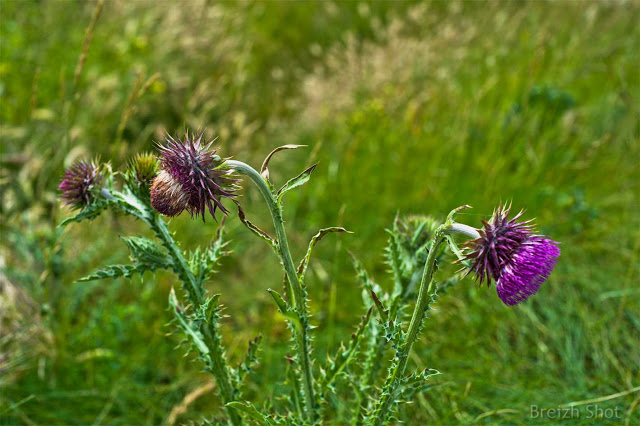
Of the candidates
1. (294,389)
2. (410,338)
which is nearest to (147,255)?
(294,389)

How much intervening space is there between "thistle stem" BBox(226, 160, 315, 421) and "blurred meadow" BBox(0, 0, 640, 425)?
705 millimetres

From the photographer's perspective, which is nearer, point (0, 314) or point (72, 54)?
point (0, 314)

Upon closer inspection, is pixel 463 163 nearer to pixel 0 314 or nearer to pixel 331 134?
pixel 331 134

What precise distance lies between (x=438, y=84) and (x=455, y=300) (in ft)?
8.28

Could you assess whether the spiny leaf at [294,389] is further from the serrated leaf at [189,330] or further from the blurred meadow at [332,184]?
the blurred meadow at [332,184]

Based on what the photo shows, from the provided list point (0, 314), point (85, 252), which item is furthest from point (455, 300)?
point (0, 314)

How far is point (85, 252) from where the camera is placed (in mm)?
2920

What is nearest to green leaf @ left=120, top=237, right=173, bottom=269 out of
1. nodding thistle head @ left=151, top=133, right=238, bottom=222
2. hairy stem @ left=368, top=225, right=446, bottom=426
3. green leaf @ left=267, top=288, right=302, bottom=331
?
nodding thistle head @ left=151, top=133, right=238, bottom=222

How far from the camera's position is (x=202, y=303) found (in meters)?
1.42

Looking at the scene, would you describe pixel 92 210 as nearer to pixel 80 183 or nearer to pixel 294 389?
pixel 80 183

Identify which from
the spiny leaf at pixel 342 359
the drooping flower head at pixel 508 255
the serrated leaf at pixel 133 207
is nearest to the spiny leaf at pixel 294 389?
the spiny leaf at pixel 342 359

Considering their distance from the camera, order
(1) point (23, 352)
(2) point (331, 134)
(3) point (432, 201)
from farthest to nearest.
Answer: (2) point (331, 134) < (3) point (432, 201) < (1) point (23, 352)

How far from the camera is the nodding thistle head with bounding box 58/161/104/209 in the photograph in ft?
4.64

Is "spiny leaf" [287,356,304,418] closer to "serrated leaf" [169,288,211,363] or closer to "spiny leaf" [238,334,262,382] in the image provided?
"spiny leaf" [238,334,262,382]
